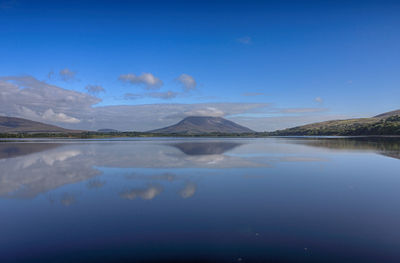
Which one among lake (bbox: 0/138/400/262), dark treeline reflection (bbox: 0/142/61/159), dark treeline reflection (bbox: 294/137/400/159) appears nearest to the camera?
lake (bbox: 0/138/400/262)

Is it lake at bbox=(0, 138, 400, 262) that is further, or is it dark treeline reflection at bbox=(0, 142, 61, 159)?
dark treeline reflection at bbox=(0, 142, 61, 159)

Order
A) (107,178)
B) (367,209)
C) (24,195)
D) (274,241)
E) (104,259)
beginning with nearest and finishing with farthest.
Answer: (104,259)
(274,241)
(367,209)
(24,195)
(107,178)

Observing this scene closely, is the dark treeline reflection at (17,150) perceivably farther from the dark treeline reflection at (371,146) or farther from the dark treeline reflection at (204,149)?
the dark treeline reflection at (371,146)

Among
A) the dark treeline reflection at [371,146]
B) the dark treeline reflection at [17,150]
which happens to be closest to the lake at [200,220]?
the dark treeline reflection at [17,150]

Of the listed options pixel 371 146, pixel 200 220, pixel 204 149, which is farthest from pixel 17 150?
pixel 371 146

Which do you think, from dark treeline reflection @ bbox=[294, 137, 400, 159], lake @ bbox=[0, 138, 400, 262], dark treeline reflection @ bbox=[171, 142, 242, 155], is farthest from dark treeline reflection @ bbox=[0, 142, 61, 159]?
dark treeline reflection @ bbox=[294, 137, 400, 159]

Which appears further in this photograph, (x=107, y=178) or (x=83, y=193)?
(x=107, y=178)

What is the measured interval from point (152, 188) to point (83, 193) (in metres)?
2.89

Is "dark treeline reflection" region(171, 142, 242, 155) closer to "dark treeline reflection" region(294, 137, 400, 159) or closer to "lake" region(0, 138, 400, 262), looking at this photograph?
"dark treeline reflection" region(294, 137, 400, 159)

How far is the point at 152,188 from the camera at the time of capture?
1214 centimetres

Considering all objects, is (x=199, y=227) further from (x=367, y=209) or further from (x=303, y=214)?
(x=367, y=209)

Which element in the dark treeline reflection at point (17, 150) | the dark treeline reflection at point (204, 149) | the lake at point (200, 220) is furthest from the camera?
the dark treeline reflection at point (204, 149)

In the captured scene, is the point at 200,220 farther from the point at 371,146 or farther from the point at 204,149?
the point at 371,146

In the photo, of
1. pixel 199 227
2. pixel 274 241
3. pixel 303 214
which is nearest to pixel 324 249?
pixel 274 241
